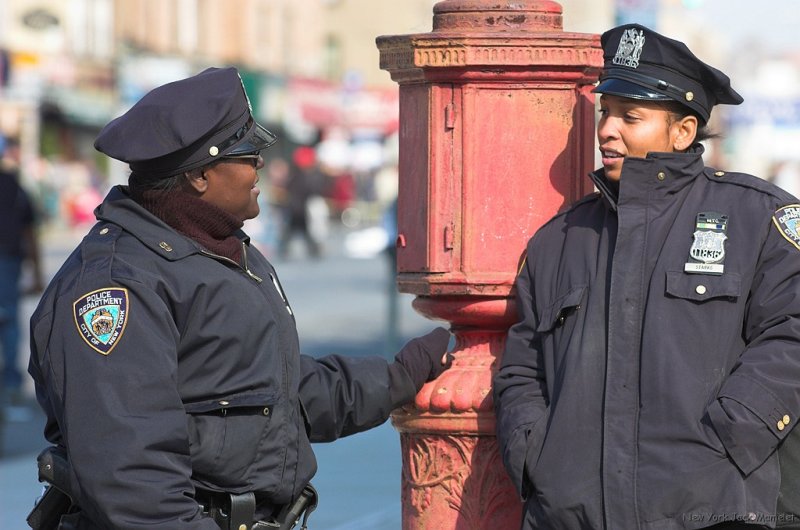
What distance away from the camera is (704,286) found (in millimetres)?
3328

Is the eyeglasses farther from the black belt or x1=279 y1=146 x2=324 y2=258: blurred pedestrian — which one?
x1=279 y1=146 x2=324 y2=258: blurred pedestrian

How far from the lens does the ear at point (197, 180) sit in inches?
133

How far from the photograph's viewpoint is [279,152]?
2168 inches

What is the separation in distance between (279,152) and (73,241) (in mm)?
23335

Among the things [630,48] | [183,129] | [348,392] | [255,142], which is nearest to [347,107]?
[348,392]

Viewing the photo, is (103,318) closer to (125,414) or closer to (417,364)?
(125,414)

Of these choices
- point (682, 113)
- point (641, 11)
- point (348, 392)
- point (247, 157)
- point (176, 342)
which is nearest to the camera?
point (176, 342)

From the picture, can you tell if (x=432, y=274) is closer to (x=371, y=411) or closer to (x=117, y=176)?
(x=371, y=411)

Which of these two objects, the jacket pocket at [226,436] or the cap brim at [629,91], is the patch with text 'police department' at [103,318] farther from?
the cap brim at [629,91]

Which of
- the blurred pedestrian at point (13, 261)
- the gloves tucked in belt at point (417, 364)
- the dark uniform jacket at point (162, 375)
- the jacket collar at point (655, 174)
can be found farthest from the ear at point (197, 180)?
the blurred pedestrian at point (13, 261)

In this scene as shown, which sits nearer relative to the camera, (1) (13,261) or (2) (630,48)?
(2) (630,48)

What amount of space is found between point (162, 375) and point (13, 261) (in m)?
7.74

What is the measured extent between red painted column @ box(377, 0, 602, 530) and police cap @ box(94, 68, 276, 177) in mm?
629

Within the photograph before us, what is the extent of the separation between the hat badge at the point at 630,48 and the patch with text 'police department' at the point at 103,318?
1.30m
